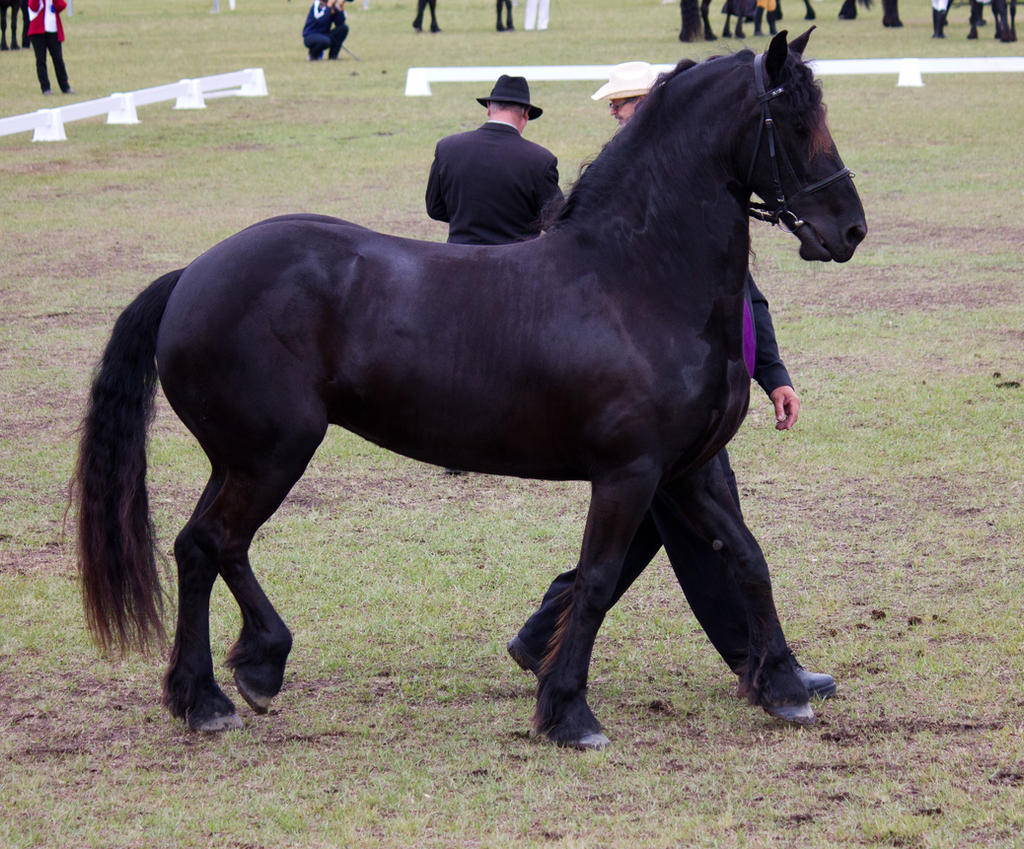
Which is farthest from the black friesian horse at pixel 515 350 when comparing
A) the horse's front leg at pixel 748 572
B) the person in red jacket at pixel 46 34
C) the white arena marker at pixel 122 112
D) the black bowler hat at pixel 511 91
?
the person in red jacket at pixel 46 34

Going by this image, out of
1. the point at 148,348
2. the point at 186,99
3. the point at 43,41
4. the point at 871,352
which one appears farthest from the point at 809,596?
the point at 43,41

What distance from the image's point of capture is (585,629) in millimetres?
4551

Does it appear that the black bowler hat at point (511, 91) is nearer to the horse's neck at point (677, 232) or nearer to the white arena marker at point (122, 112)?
the horse's neck at point (677, 232)

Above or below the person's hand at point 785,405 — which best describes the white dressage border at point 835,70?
below

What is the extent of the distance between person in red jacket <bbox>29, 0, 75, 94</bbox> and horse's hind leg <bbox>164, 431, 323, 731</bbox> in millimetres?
19675

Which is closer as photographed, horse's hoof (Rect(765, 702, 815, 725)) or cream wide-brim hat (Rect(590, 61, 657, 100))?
horse's hoof (Rect(765, 702, 815, 725))

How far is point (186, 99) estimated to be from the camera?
75.4 feet

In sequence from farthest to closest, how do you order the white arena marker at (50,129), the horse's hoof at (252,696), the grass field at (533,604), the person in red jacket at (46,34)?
the person in red jacket at (46,34) → the white arena marker at (50,129) → the horse's hoof at (252,696) → the grass field at (533,604)

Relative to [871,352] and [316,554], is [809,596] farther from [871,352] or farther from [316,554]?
[871,352]

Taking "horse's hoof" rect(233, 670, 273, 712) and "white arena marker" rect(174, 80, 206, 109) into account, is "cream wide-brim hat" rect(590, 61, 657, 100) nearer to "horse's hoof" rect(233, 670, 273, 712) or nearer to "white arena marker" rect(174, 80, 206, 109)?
"horse's hoof" rect(233, 670, 273, 712)

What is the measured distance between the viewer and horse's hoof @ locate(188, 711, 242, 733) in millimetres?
4633

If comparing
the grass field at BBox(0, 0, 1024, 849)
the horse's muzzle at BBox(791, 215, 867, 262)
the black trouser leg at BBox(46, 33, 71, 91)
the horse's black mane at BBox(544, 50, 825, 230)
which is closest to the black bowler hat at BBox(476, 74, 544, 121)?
the grass field at BBox(0, 0, 1024, 849)

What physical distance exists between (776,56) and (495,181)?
3002 millimetres

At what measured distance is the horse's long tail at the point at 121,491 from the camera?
183 inches
